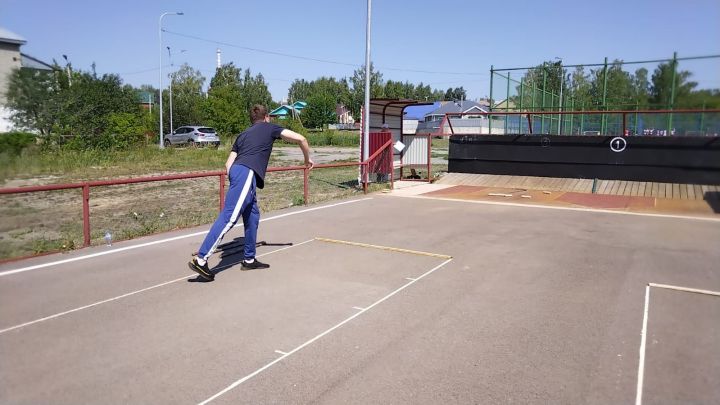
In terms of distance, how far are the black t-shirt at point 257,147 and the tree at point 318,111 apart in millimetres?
82365

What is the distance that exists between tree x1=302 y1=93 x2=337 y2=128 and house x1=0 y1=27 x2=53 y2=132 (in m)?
54.9

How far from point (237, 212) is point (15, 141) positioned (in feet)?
79.4

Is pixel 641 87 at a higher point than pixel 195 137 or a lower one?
higher

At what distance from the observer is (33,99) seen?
2603cm

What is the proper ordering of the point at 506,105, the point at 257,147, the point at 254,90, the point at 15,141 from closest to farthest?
the point at 257,147 < the point at 506,105 < the point at 15,141 < the point at 254,90

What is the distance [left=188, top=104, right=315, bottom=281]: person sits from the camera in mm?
6195

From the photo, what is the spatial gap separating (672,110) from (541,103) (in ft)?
19.1

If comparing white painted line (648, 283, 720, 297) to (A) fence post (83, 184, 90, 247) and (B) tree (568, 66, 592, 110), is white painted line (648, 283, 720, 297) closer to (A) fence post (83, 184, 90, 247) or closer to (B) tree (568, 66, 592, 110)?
(A) fence post (83, 184, 90, 247)

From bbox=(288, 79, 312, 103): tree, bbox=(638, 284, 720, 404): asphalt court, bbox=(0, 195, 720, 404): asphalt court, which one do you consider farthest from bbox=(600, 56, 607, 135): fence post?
bbox=(288, 79, 312, 103): tree

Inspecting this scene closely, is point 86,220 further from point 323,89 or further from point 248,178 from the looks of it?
point 323,89

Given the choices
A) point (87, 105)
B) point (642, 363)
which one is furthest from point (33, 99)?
point (642, 363)

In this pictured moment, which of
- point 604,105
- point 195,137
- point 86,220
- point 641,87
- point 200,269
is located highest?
point 641,87

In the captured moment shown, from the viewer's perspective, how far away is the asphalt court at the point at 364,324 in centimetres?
370

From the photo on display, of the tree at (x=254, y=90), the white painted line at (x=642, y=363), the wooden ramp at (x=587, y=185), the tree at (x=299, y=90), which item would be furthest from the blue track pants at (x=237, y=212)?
the tree at (x=299, y=90)
